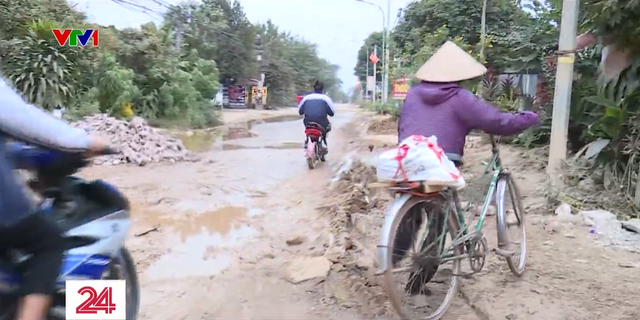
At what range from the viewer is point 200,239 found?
18.4 ft

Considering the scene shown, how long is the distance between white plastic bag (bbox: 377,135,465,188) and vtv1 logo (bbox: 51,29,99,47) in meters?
12.5

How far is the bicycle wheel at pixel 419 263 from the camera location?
317cm

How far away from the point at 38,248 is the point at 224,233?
3.75 meters

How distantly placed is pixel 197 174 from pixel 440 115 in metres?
6.30

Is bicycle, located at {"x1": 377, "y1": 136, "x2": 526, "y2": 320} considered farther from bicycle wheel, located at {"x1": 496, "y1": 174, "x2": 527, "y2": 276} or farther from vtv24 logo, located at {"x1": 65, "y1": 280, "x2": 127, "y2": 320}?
vtv24 logo, located at {"x1": 65, "y1": 280, "x2": 127, "y2": 320}

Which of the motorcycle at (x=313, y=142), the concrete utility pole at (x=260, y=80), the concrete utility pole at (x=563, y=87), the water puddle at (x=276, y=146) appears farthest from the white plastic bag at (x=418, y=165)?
the concrete utility pole at (x=260, y=80)

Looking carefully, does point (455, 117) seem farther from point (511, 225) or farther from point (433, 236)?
point (511, 225)

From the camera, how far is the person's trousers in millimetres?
2080

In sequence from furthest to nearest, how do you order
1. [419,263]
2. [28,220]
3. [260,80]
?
[260,80], [419,263], [28,220]

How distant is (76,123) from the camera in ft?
38.6

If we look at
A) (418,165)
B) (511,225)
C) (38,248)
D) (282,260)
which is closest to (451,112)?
(418,165)

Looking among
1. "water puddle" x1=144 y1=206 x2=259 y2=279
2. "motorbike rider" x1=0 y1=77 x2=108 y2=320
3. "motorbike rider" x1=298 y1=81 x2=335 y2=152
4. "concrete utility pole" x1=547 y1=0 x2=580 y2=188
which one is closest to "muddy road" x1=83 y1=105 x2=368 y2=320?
"water puddle" x1=144 y1=206 x2=259 y2=279

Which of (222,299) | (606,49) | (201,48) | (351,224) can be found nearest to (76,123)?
(351,224)

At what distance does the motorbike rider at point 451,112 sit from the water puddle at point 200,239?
1991 mm
